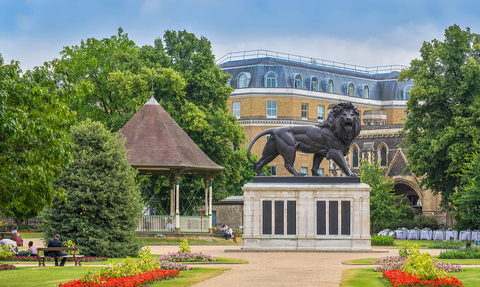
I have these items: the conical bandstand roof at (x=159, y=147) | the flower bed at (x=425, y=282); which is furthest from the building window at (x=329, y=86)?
the flower bed at (x=425, y=282)

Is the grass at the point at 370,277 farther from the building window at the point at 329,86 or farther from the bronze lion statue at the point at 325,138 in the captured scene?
the building window at the point at 329,86

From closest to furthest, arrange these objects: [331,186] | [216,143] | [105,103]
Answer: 1. [331,186]
2. [216,143]
3. [105,103]

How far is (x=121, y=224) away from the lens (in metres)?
26.8

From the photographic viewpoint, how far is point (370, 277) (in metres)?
18.2

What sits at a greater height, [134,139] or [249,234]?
[134,139]

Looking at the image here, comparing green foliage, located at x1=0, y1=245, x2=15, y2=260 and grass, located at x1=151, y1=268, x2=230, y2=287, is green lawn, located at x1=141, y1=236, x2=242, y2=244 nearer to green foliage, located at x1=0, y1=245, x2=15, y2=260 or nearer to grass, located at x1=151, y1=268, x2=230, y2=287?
green foliage, located at x1=0, y1=245, x2=15, y2=260

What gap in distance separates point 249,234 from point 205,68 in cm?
2386

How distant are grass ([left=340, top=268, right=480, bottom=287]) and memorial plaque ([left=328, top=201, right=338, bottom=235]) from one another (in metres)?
8.49

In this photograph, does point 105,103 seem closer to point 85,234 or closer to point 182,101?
point 182,101

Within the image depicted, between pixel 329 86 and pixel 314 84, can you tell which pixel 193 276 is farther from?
pixel 329 86

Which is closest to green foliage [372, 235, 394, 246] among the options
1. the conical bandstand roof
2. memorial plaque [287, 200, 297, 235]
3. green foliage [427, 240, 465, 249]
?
green foliage [427, 240, 465, 249]

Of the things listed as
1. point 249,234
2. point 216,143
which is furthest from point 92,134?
point 216,143

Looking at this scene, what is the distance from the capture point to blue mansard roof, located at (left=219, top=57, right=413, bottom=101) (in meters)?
90.6

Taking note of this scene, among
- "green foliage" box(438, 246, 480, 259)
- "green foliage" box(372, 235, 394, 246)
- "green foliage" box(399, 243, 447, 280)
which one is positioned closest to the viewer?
"green foliage" box(399, 243, 447, 280)
